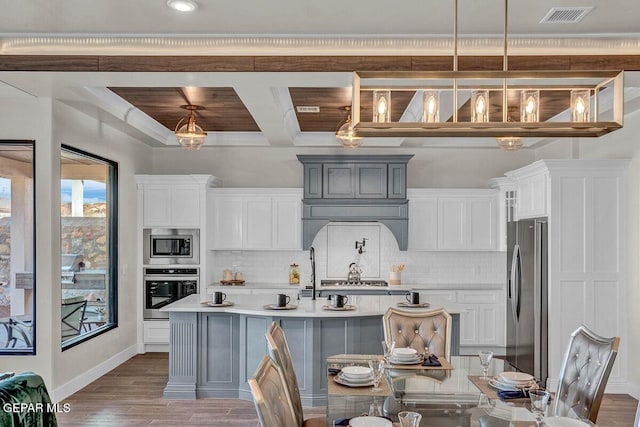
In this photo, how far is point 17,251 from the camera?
4.75 metres

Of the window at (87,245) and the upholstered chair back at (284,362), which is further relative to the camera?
the window at (87,245)

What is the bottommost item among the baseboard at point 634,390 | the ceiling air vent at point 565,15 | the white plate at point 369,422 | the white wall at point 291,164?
the baseboard at point 634,390

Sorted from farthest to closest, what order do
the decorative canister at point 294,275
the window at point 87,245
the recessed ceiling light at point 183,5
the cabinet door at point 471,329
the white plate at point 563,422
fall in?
1. the decorative canister at point 294,275
2. the cabinet door at point 471,329
3. the window at point 87,245
4. the recessed ceiling light at point 183,5
5. the white plate at point 563,422

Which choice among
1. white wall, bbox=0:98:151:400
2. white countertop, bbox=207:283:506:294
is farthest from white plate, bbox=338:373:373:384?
white countertop, bbox=207:283:506:294

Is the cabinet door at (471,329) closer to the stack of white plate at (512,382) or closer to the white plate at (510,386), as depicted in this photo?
the stack of white plate at (512,382)

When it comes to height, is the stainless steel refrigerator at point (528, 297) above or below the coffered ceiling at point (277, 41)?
below

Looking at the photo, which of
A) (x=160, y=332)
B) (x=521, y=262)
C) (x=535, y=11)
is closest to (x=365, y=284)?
(x=521, y=262)

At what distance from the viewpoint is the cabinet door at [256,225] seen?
23.4 ft

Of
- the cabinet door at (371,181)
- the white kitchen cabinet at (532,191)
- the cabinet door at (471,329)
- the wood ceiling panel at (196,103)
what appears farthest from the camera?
the cabinet door at (371,181)

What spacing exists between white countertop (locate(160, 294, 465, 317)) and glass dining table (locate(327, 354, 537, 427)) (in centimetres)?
139

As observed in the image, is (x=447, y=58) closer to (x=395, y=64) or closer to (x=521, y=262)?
(x=395, y=64)

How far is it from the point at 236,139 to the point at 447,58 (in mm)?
3955

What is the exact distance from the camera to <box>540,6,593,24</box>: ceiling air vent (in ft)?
10.6

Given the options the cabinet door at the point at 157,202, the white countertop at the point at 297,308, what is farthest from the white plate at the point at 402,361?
the cabinet door at the point at 157,202
